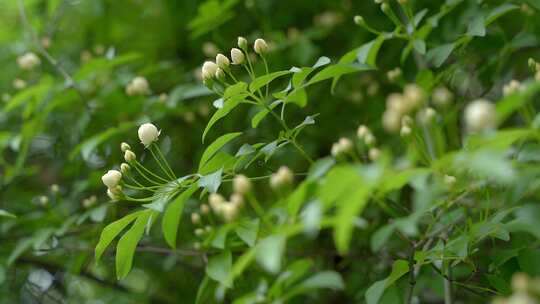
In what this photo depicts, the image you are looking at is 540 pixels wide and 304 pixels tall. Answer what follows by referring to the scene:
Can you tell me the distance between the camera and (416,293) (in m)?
1.70

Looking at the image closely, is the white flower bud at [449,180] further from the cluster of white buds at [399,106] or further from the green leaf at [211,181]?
the green leaf at [211,181]

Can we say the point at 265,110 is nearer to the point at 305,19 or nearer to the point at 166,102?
the point at 166,102

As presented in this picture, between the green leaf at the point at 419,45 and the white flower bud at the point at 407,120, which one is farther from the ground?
the white flower bud at the point at 407,120

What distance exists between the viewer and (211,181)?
112 centimetres

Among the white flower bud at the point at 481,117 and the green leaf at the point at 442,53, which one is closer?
the white flower bud at the point at 481,117

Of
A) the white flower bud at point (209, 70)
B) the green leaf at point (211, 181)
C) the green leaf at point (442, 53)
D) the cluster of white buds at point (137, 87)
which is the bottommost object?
the green leaf at point (442, 53)

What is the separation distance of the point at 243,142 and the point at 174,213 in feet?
3.11

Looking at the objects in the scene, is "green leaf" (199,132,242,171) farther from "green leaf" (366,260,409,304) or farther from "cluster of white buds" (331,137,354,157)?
"green leaf" (366,260,409,304)

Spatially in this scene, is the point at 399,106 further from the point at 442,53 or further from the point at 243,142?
the point at 243,142

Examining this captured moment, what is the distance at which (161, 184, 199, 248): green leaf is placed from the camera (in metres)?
1.13

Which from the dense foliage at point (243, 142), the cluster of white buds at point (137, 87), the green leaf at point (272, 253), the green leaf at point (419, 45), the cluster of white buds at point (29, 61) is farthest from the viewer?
the cluster of white buds at point (29, 61)

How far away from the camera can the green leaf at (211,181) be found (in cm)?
111

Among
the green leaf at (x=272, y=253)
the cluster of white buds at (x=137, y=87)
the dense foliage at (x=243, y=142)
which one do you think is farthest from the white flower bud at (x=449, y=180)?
the cluster of white buds at (x=137, y=87)

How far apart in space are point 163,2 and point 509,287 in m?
1.66
